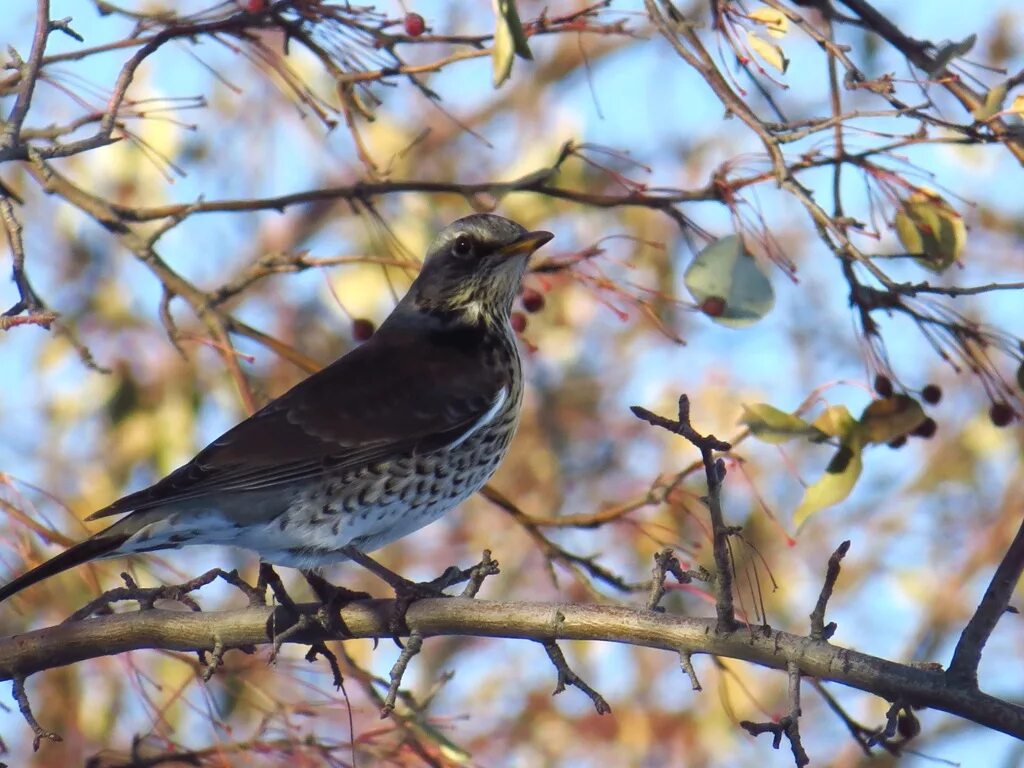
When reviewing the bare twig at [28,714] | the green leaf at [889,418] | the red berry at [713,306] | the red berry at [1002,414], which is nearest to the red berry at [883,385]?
the green leaf at [889,418]

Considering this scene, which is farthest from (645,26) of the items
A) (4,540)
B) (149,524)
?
(4,540)

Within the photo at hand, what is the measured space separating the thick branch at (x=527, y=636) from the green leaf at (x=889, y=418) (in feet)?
3.60

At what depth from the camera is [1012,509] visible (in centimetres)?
782

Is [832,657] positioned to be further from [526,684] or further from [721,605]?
[526,684]

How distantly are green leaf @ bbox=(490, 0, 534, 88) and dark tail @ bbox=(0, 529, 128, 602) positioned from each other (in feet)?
5.17

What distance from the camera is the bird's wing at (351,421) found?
4031 millimetres

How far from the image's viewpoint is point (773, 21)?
334cm

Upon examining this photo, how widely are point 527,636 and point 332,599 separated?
0.85 meters

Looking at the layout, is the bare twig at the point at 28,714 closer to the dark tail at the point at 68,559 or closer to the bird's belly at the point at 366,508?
the dark tail at the point at 68,559

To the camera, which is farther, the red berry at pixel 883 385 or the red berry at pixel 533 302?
the red berry at pixel 533 302

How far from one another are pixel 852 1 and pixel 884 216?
608mm

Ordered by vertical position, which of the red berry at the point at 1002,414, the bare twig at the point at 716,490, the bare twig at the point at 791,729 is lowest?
the bare twig at the point at 791,729

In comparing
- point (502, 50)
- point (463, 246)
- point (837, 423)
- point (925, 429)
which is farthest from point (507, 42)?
point (463, 246)

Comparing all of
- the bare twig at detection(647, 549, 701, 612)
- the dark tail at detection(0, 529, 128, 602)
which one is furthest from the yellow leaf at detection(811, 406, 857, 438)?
the dark tail at detection(0, 529, 128, 602)
